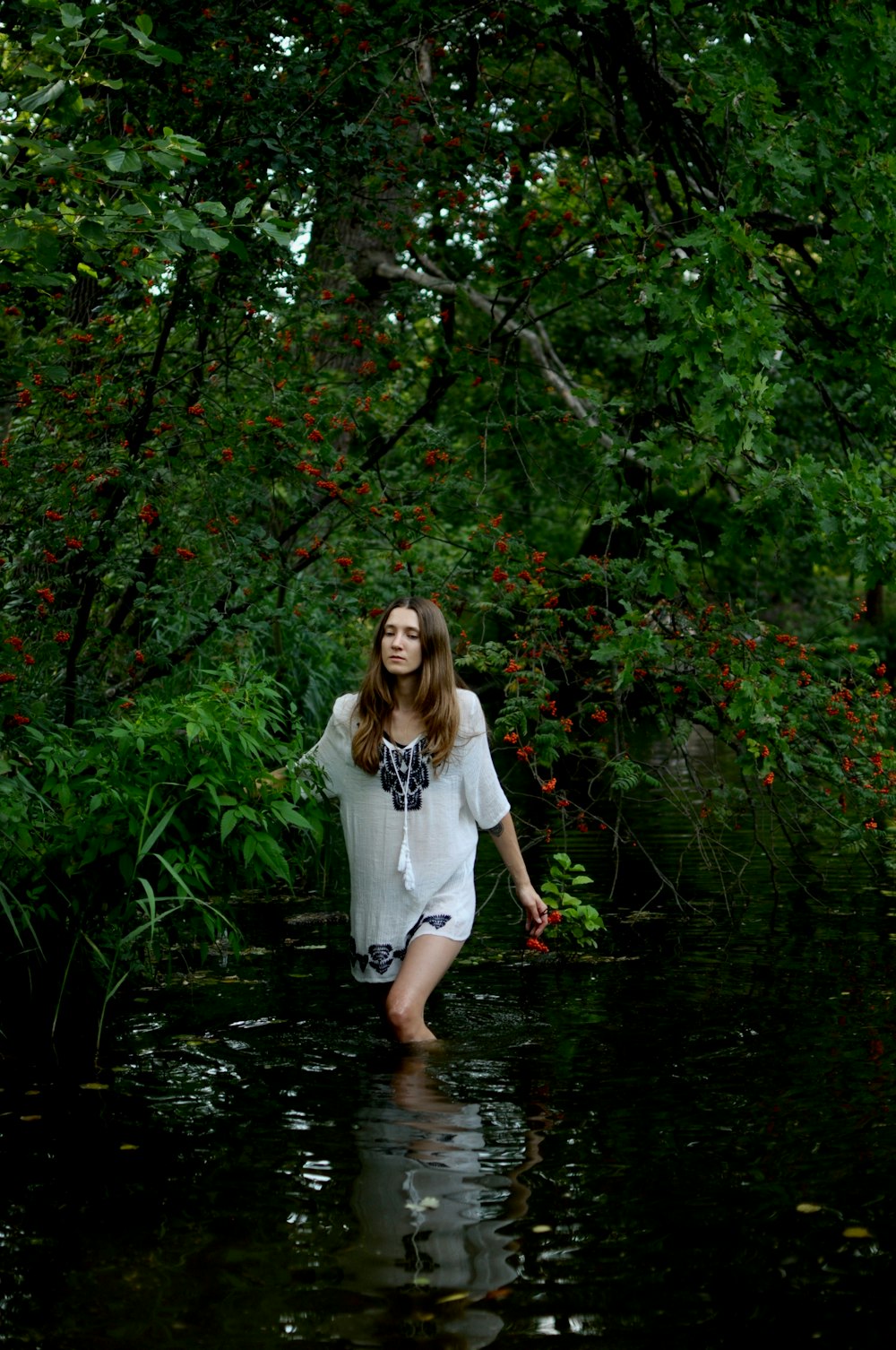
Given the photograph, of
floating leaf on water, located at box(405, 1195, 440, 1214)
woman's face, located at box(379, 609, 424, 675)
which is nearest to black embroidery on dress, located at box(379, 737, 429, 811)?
woman's face, located at box(379, 609, 424, 675)

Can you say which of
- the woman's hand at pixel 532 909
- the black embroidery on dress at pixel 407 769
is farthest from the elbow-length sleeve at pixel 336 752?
the woman's hand at pixel 532 909

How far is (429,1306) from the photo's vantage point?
12.0 ft

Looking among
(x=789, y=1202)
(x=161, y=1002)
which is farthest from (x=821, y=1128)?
(x=161, y=1002)

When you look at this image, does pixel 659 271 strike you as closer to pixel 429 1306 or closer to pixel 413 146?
pixel 413 146

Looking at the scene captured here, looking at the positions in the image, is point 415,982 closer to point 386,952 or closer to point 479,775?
point 386,952

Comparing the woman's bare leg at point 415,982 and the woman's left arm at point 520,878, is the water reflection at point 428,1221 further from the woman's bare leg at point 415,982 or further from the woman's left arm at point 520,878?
the woman's left arm at point 520,878

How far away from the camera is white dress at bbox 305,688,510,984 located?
588 centimetres

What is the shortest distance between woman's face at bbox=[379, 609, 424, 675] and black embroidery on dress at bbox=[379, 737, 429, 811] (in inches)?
12.0

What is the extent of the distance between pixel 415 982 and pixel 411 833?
0.59 m

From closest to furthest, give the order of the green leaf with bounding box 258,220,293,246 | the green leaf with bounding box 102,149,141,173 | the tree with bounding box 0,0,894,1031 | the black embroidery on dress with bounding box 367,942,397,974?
the green leaf with bounding box 102,149,141,173 → the green leaf with bounding box 258,220,293,246 → the black embroidery on dress with bounding box 367,942,397,974 → the tree with bounding box 0,0,894,1031

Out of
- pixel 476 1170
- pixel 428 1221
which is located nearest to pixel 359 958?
pixel 476 1170

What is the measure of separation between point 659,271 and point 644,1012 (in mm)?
3434

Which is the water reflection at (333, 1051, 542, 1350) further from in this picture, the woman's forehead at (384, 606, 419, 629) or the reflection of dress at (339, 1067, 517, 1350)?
the woman's forehead at (384, 606, 419, 629)

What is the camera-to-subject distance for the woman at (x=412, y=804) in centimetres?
582
